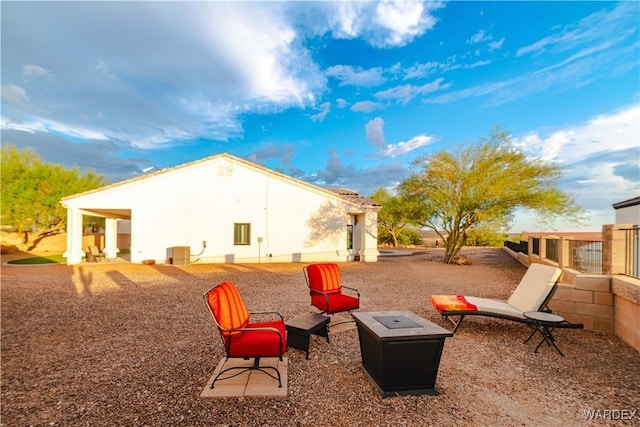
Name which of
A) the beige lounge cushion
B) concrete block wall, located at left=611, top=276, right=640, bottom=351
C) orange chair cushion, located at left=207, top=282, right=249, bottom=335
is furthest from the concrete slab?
concrete block wall, located at left=611, top=276, right=640, bottom=351

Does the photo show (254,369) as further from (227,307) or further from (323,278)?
(323,278)

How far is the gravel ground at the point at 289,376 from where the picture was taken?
3.14m

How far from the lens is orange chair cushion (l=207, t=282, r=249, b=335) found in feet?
12.5

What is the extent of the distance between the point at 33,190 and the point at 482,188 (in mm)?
26051

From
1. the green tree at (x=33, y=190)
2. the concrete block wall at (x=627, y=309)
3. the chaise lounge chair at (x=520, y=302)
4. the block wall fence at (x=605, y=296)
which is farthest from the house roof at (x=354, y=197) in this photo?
the green tree at (x=33, y=190)

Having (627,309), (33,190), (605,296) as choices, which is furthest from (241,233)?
(627,309)

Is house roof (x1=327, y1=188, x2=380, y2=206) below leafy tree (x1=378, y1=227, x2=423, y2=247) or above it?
above

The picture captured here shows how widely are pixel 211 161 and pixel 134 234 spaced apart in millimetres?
5271

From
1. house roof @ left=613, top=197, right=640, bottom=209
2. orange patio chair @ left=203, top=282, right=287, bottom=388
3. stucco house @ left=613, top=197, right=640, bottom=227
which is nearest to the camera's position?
orange patio chair @ left=203, top=282, right=287, bottom=388

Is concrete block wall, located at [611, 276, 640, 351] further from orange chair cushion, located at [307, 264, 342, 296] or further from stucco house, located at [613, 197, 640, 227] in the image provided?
orange chair cushion, located at [307, 264, 342, 296]

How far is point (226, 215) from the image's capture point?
1658 cm

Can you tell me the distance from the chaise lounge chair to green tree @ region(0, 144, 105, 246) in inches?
937

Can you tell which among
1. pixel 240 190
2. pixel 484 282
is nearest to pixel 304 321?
pixel 484 282

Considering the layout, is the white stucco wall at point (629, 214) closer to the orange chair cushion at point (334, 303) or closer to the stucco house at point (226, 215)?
the orange chair cushion at point (334, 303)
